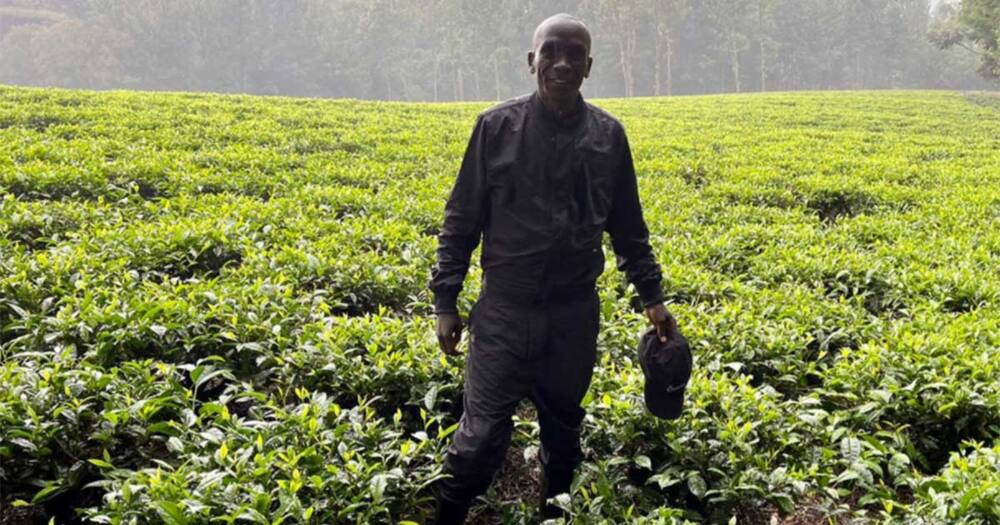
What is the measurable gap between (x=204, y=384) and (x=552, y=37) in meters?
2.83

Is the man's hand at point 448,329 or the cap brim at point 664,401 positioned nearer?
the man's hand at point 448,329

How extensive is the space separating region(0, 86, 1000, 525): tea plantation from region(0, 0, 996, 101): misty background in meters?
50.8

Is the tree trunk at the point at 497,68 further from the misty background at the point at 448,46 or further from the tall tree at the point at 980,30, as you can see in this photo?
the tall tree at the point at 980,30

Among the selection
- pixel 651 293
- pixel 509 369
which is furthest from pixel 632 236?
pixel 509 369

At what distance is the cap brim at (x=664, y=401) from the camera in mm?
2988

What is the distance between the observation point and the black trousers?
2.76 m

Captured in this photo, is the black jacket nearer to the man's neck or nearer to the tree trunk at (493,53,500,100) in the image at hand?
the man's neck

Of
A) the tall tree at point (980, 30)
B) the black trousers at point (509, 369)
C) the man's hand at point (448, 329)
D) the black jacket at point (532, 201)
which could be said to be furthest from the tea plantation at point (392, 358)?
the tall tree at point (980, 30)

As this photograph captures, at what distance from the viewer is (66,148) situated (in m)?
8.79

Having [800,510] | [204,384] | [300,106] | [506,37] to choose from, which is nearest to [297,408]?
[204,384]

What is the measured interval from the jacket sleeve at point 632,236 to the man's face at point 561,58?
45 centimetres

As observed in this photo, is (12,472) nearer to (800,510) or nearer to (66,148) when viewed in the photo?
(800,510)

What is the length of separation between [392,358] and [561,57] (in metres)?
2.00

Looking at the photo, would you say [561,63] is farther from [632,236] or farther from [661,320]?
[661,320]
